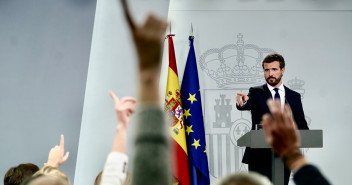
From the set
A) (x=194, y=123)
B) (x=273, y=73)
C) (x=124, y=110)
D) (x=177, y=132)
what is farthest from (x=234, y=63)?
(x=124, y=110)

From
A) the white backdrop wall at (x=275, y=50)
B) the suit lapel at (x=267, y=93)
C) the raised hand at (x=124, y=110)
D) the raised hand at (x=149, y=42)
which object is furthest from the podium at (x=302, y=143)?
the white backdrop wall at (x=275, y=50)

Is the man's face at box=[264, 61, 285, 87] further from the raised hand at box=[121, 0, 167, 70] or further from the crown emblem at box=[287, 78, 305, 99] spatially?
the raised hand at box=[121, 0, 167, 70]

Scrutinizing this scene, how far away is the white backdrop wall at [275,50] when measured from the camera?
5035 millimetres

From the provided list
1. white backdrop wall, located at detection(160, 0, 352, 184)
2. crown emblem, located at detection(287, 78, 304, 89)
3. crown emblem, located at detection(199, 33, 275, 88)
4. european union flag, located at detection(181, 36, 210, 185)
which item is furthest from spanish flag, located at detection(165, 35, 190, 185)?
crown emblem, located at detection(287, 78, 304, 89)

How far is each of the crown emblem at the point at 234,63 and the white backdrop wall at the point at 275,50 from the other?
0.4 inches

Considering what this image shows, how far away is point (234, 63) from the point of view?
16.9 feet

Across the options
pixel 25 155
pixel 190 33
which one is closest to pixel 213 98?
pixel 190 33

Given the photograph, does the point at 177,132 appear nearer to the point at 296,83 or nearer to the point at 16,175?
the point at 296,83

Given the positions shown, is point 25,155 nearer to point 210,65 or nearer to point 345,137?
point 210,65

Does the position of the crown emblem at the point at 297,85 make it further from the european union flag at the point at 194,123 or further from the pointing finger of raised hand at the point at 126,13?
the pointing finger of raised hand at the point at 126,13

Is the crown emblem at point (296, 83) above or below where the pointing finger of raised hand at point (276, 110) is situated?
above

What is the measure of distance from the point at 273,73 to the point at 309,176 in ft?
9.26

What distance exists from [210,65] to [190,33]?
1.38 feet

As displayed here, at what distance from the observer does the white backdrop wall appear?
5035 millimetres
